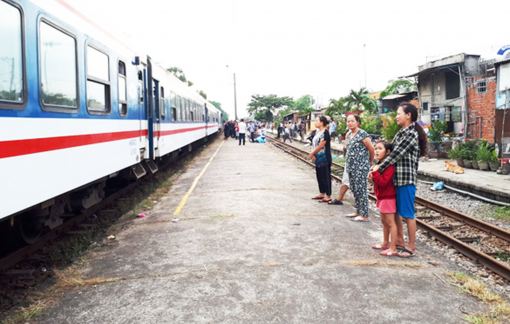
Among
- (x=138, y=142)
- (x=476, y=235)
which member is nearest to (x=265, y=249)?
(x=476, y=235)

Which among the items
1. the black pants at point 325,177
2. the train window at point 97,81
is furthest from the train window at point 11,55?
the black pants at point 325,177

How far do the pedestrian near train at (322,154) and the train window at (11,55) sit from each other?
470 centimetres

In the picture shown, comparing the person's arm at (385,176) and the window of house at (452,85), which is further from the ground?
the window of house at (452,85)

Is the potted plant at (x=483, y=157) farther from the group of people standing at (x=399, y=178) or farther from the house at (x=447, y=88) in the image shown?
the group of people standing at (x=399, y=178)

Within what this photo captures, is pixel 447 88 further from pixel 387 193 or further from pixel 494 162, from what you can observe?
pixel 387 193

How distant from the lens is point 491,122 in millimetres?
15359

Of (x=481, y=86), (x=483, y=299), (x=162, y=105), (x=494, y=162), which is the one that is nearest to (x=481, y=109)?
(x=481, y=86)

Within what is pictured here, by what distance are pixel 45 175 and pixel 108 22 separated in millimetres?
3496

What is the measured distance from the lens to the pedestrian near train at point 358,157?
245 inches

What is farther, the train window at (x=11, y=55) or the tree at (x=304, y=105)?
the tree at (x=304, y=105)

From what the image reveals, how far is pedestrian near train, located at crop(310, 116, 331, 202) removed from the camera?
7225 mm

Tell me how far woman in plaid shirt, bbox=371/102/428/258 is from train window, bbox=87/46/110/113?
3809mm

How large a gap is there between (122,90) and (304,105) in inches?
3032

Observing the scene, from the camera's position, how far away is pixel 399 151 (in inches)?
175
